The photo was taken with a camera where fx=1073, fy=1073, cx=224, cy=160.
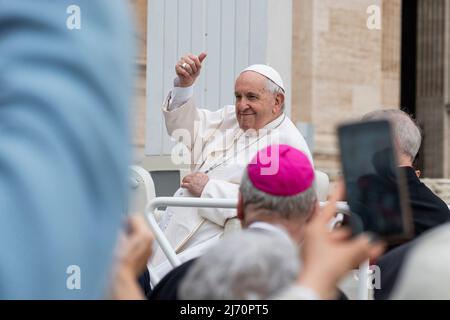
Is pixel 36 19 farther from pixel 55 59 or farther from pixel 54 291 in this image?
pixel 54 291

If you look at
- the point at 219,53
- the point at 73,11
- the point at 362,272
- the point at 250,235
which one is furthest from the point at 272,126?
the point at 73,11

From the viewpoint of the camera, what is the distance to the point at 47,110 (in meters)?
0.64

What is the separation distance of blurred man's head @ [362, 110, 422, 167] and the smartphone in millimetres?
2861

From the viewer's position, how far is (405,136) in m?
4.41

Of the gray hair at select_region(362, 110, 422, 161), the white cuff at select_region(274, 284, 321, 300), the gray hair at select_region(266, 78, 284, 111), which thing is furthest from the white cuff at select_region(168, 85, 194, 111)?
the white cuff at select_region(274, 284, 321, 300)

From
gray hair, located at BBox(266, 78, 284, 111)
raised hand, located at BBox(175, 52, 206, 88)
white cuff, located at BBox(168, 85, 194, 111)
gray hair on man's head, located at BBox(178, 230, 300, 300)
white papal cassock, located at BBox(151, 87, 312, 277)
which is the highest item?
raised hand, located at BBox(175, 52, 206, 88)

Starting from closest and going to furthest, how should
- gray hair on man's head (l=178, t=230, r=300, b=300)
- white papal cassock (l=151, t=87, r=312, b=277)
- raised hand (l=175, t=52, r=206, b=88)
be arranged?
gray hair on man's head (l=178, t=230, r=300, b=300) → white papal cassock (l=151, t=87, r=312, b=277) → raised hand (l=175, t=52, r=206, b=88)

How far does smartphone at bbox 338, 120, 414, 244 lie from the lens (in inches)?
53.9

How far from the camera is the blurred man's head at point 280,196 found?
2436 millimetres

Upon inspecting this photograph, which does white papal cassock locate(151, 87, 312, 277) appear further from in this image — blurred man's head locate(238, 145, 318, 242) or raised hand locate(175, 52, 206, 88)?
blurred man's head locate(238, 145, 318, 242)

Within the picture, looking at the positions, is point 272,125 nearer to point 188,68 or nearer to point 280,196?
point 188,68

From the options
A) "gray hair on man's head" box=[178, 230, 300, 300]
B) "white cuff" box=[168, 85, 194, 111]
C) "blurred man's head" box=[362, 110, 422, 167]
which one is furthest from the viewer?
"white cuff" box=[168, 85, 194, 111]

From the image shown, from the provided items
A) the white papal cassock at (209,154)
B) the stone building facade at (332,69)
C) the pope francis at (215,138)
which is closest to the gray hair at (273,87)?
the pope francis at (215,138)
